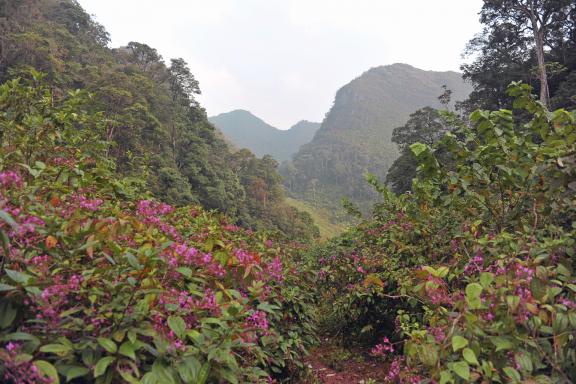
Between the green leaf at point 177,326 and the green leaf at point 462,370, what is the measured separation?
1.07 m

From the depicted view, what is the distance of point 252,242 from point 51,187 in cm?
228

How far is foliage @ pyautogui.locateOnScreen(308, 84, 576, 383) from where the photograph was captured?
1.53 meters

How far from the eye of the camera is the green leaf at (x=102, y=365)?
127 cm

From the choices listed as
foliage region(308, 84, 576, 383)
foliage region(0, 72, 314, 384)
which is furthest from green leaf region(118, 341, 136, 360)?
foliage region(308, 84, 576, 383)

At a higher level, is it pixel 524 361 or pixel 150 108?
pixel 150 108

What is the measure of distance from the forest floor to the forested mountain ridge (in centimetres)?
1257

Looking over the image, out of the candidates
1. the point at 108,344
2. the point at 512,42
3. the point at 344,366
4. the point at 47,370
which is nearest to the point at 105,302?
the point at 108,344

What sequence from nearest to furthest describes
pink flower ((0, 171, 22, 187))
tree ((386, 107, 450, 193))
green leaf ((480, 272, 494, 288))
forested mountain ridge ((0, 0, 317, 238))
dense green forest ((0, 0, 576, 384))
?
1. dense green forest ((0, 0, 576, 384))
2. green leaf ((480, 272, 494, 288))
3. pink flower ((0, 171, 22, 187))
4. forested mountain ridge ((0, 0, 317, 238))
5. tree ((386, 107, 450, 193))

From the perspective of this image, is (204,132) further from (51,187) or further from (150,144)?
(51,187)

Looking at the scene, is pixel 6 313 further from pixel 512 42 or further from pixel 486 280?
pixel 512 42

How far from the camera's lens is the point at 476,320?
154 centimetres

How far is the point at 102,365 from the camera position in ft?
4.26

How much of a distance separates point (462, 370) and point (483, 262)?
1250mm

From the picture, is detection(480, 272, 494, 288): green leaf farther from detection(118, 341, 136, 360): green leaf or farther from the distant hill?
the distant hill
